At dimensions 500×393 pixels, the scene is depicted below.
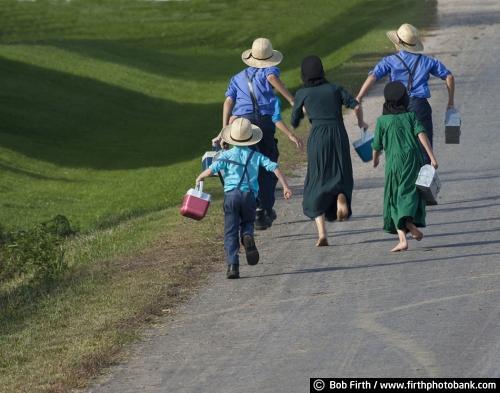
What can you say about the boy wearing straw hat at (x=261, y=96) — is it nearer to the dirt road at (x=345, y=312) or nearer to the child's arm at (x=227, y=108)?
the child's arm at (x=227, y=108)

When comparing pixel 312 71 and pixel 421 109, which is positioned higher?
pixel 312 71

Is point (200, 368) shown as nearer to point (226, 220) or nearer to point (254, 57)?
point (226, 220)

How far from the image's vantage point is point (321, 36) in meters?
47.6

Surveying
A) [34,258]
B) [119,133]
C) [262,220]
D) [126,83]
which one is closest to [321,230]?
[262,220]

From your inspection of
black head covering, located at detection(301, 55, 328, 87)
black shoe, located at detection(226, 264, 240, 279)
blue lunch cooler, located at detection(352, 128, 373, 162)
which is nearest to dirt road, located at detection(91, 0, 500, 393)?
black shoe, located at detection(226, 264, 240, 279)

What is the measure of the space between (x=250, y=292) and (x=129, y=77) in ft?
105

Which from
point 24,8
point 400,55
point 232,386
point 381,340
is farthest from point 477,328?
point 24,8

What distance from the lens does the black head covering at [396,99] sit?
13.4 meters

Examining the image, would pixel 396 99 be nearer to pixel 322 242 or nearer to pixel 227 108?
pixel 322 242

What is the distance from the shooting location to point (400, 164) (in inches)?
531

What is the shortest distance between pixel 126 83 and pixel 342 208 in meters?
29.6

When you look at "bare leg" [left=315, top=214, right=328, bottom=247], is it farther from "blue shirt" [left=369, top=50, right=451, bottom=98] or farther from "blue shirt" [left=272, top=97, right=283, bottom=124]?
"blue shirt" [left=369, top=50, right=451, bottom=98]

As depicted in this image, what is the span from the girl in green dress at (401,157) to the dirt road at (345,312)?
295mm

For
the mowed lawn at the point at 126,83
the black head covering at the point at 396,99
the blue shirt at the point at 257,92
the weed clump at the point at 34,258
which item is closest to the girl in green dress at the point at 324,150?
the black head covering at the point at 396,99
